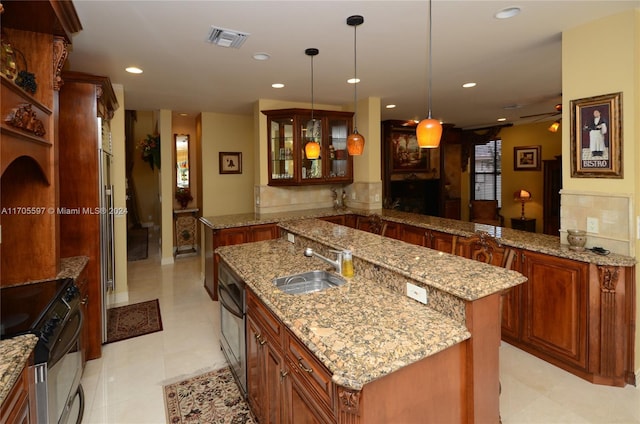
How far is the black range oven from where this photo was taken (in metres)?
1.51

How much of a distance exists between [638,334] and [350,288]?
2.15 metres

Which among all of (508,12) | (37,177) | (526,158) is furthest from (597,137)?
(526,158)

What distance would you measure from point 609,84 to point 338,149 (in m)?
3.41

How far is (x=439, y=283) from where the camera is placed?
1.51 m

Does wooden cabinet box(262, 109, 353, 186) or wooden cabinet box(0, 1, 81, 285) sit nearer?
wooden cabinet box(0, 1, 81, 285)

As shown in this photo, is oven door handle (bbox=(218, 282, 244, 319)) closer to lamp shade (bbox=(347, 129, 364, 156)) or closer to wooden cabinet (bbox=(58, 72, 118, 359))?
wooden cabinet (bbox=(58, 72, 118, 359))

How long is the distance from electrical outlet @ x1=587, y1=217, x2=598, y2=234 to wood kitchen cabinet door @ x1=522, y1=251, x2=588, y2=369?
0.91ft

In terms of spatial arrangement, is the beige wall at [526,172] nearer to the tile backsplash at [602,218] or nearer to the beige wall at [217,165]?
the tile backsplash at [602,218]

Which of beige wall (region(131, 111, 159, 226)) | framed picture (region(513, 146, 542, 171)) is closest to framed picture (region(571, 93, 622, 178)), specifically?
framed picture (region(513, 146, 542, 171))

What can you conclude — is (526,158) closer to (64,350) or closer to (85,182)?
(85,182)

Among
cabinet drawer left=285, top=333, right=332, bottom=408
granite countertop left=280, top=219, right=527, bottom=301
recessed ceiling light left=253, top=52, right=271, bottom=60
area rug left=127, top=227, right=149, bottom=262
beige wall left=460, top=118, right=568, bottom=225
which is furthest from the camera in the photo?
beige wall left=460, top=118, right=568, bottom=225

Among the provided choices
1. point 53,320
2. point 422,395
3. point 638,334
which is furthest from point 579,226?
point 53,320

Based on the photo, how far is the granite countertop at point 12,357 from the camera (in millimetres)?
1179

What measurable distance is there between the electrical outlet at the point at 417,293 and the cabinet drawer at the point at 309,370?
589 mm
